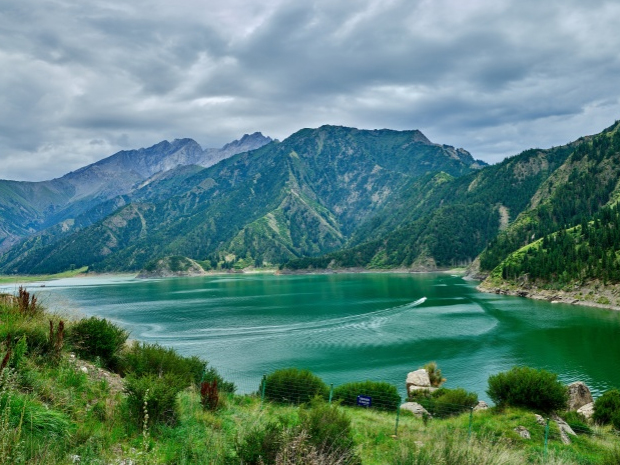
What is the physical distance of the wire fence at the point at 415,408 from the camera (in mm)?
16734

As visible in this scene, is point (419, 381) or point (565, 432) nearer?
point (565, 432)

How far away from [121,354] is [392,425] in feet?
39.8

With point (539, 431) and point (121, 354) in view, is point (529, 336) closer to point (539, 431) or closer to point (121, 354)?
point (539, 431)

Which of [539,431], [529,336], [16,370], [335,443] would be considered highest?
[16,370]

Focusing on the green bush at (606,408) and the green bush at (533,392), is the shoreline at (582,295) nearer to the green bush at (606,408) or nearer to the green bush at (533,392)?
the green bush at (606,408)

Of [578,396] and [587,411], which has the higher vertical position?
[587,411]

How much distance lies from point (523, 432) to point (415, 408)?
6340 mm

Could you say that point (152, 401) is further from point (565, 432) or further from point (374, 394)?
point (565, 432)

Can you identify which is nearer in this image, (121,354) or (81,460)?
(81,460)

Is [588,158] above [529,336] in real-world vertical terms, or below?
above

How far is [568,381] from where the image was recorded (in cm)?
3894

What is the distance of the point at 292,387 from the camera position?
73.3ft

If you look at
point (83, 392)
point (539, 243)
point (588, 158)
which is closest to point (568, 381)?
point (83, 392)

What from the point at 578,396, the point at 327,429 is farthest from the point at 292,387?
the point at 578,396
